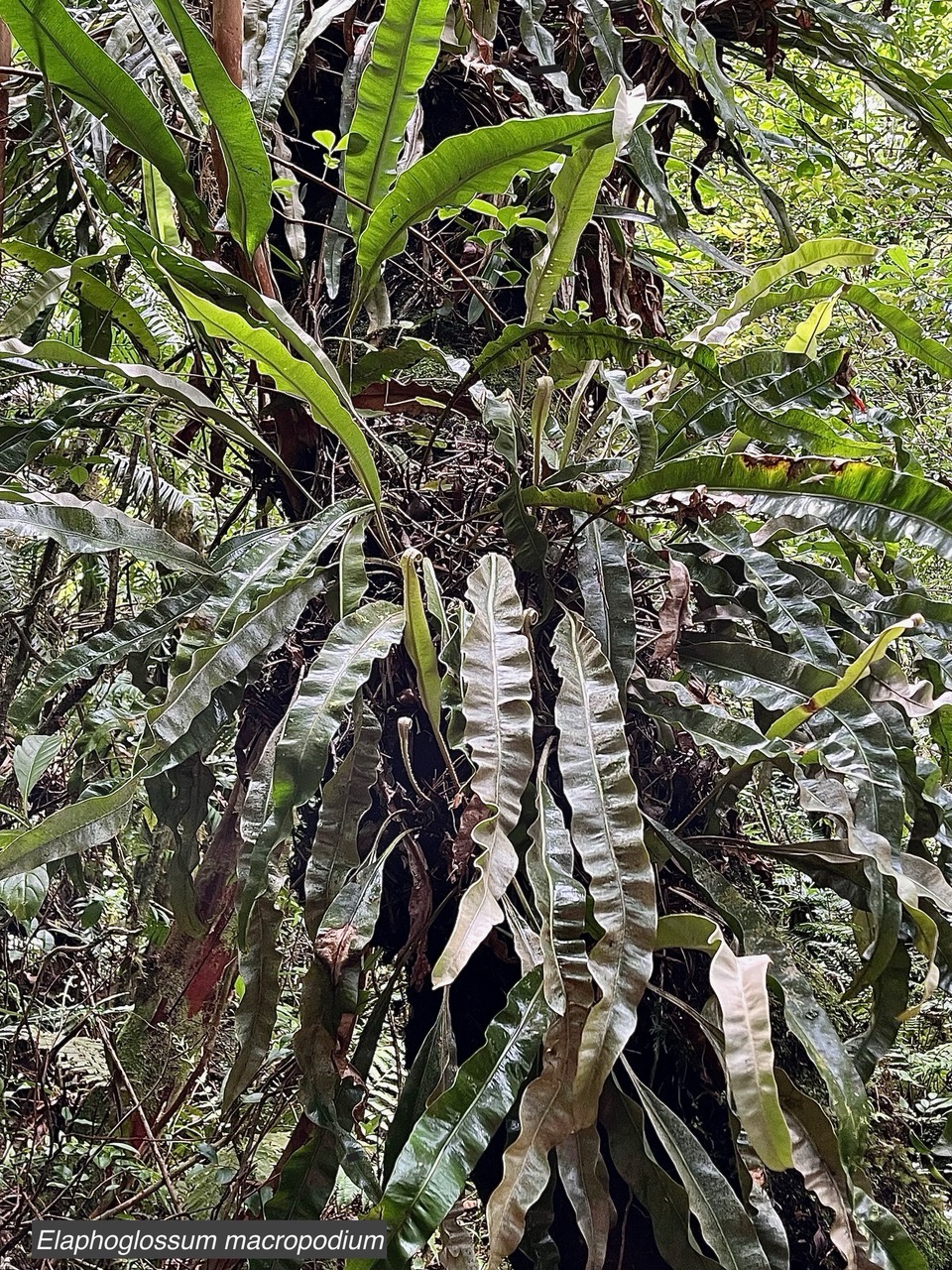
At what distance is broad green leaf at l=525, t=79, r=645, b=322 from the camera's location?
2.27ft

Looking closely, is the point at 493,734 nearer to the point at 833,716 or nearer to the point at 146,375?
the point at 833,716

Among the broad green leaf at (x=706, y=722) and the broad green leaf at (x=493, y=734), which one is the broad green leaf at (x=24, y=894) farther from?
the broad green leaf at (x=706, y=722)

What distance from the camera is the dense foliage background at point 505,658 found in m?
0.60

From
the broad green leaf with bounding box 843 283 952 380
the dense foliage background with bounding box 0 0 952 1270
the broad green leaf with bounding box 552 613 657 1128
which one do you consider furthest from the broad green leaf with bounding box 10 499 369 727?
the broad green leaf with bounding box 843 283 952 380

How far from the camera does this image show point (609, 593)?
76 cm

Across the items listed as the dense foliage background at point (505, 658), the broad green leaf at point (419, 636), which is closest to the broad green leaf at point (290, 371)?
the dense foliage background at point (505, 658)

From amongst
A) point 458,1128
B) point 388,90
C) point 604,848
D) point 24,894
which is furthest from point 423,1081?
point 388,90

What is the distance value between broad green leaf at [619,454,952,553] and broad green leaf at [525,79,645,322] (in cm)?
18

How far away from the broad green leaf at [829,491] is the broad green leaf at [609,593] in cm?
3

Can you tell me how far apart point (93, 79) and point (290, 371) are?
0.26 m

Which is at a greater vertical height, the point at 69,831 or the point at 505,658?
the point at 505,658

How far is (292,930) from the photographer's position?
5.60 ft

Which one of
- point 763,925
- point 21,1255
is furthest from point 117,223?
point 21,1255

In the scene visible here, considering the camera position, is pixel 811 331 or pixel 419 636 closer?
pixel 419 636
